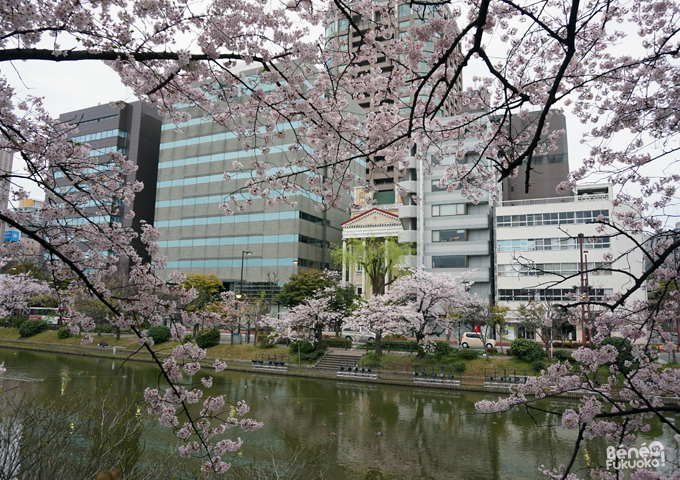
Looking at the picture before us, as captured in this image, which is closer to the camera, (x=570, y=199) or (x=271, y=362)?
(x=271, y=362)

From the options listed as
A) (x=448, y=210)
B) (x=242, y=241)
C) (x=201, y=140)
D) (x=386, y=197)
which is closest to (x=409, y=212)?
(x=448, y=210)

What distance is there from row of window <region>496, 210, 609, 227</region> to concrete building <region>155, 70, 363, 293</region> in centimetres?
1534

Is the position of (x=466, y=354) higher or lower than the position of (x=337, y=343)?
higher

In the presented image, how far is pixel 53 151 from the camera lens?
14.2 feet

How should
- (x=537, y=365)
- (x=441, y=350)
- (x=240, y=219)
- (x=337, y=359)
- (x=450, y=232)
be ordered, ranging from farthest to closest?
(x=240, y=219)
(x=450, y=232)
(x=337, y=359)
(x=441, y=350)
(x=537, y=365)

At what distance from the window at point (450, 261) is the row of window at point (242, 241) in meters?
13.6

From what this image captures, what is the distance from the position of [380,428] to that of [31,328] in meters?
34.2

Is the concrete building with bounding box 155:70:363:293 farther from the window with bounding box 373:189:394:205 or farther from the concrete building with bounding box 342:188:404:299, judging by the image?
the concrete building with bounding box 342:188:404:299

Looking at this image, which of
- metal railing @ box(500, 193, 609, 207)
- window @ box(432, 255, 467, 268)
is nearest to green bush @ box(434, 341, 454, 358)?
window @ box(432, 255, 467, 268)

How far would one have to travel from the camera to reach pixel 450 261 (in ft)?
123

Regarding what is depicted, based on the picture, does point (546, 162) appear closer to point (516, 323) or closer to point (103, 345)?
point (516, 323)

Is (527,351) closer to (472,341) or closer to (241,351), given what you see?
(472,341)

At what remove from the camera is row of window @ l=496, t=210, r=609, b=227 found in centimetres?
3299

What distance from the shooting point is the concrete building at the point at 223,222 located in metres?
43.6
